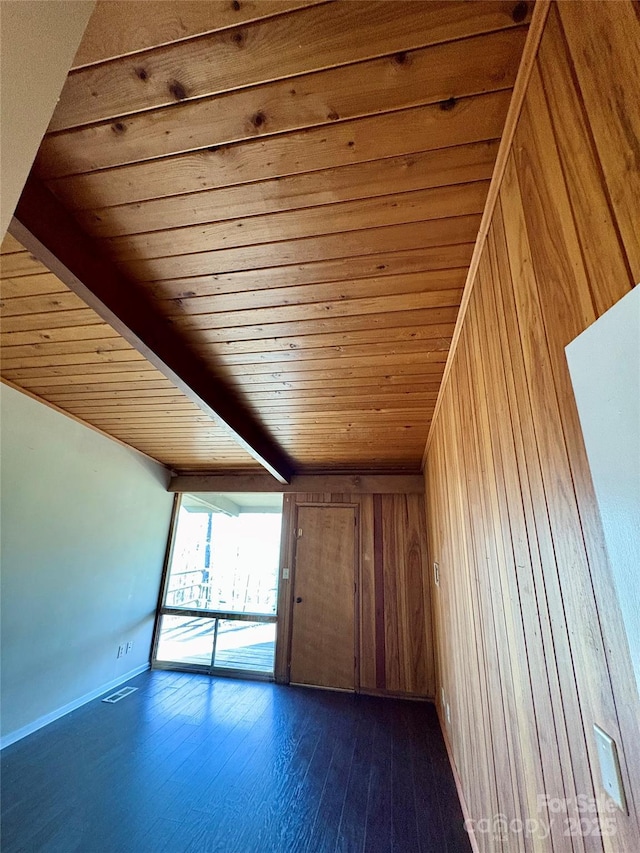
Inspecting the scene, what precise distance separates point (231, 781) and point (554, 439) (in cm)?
277

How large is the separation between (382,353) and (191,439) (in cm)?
233

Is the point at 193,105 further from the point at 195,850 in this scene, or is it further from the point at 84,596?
the point at 84,596

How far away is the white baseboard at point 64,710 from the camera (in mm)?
2546

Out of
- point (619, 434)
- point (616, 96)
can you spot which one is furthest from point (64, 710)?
point (616, 96)

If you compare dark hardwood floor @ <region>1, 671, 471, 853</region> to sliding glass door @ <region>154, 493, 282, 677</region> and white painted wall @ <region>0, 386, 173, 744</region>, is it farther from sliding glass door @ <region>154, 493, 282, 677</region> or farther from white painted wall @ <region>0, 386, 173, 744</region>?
sliding glass door @ <region>154, 493, 282, 677</region>

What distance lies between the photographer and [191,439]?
11.4ft

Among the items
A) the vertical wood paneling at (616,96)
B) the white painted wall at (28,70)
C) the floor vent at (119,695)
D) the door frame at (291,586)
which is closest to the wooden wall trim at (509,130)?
→ the vertical wood paneling at (616,96)

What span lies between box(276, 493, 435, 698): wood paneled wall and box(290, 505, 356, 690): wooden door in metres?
0.09

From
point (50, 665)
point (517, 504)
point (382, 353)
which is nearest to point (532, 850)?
point (517, 504)

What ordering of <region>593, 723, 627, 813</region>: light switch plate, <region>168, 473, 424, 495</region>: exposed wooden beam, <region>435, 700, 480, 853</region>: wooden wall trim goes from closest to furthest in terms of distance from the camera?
1. <region>593, 723, 627, 813</region>: light switch plate
2. <region>435, 700, 480, 853</region>: wooden wall trim
3. <region>168, 473, 424, 495</region>: exposed wooden beam

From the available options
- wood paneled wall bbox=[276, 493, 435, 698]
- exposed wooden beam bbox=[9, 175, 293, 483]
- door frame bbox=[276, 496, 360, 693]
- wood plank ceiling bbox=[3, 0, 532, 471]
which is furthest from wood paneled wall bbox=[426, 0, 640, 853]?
door frame bbox=[276, 496, 360, 693]

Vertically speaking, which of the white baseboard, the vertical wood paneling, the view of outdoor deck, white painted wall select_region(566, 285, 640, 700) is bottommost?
the white baseboard

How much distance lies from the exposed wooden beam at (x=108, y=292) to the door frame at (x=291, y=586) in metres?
2.16

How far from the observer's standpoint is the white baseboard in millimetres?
2546
